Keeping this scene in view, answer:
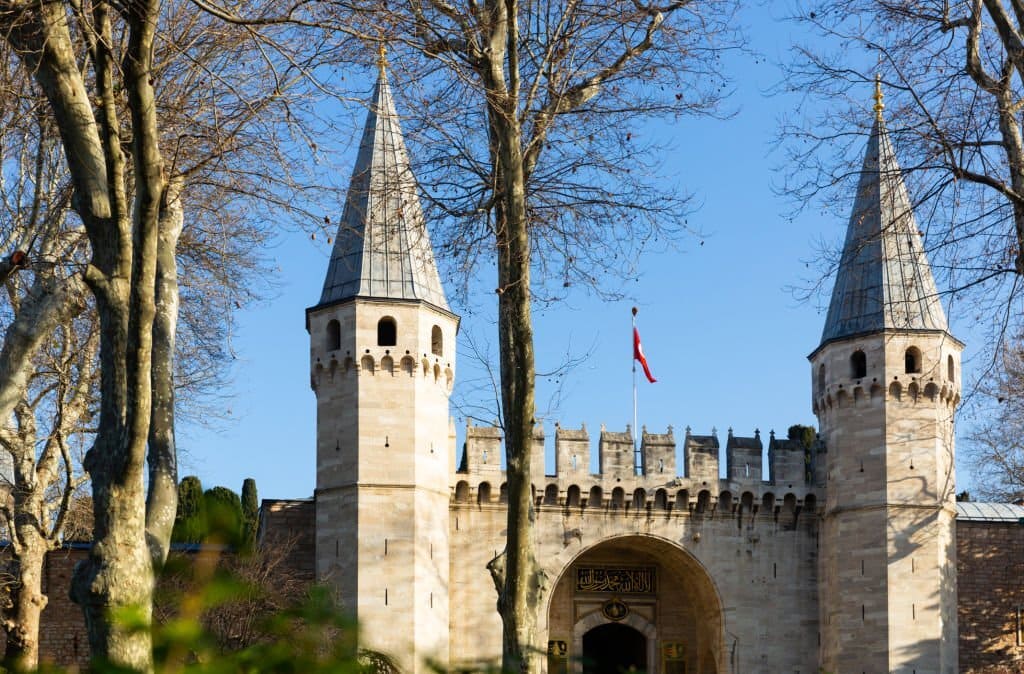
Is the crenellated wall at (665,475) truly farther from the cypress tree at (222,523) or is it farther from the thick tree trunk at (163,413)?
the cypress tree at (222,523)

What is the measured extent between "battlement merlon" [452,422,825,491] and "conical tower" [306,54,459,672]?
4.98 ft

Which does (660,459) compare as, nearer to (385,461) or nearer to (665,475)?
(665,475)

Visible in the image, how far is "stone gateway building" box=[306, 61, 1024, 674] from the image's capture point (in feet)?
83.2

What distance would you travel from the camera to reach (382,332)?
26.3 meters

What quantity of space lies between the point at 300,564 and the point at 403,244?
576cm

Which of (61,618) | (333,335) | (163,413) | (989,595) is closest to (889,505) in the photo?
(989,595)

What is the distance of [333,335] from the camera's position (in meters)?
26.4

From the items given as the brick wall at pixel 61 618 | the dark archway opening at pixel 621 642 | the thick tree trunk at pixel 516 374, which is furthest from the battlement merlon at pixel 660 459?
the thick tree trunk at pixel 516 374

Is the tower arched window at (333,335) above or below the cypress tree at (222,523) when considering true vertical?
above

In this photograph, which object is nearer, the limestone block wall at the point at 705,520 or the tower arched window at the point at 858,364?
the limestone block wall at the point at 705,520

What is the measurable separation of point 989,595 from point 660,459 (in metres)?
6.15

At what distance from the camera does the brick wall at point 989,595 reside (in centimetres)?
2694

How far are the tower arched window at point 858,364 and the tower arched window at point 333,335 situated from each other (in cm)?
887

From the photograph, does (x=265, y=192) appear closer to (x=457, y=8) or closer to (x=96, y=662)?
(x=457, y=8)
